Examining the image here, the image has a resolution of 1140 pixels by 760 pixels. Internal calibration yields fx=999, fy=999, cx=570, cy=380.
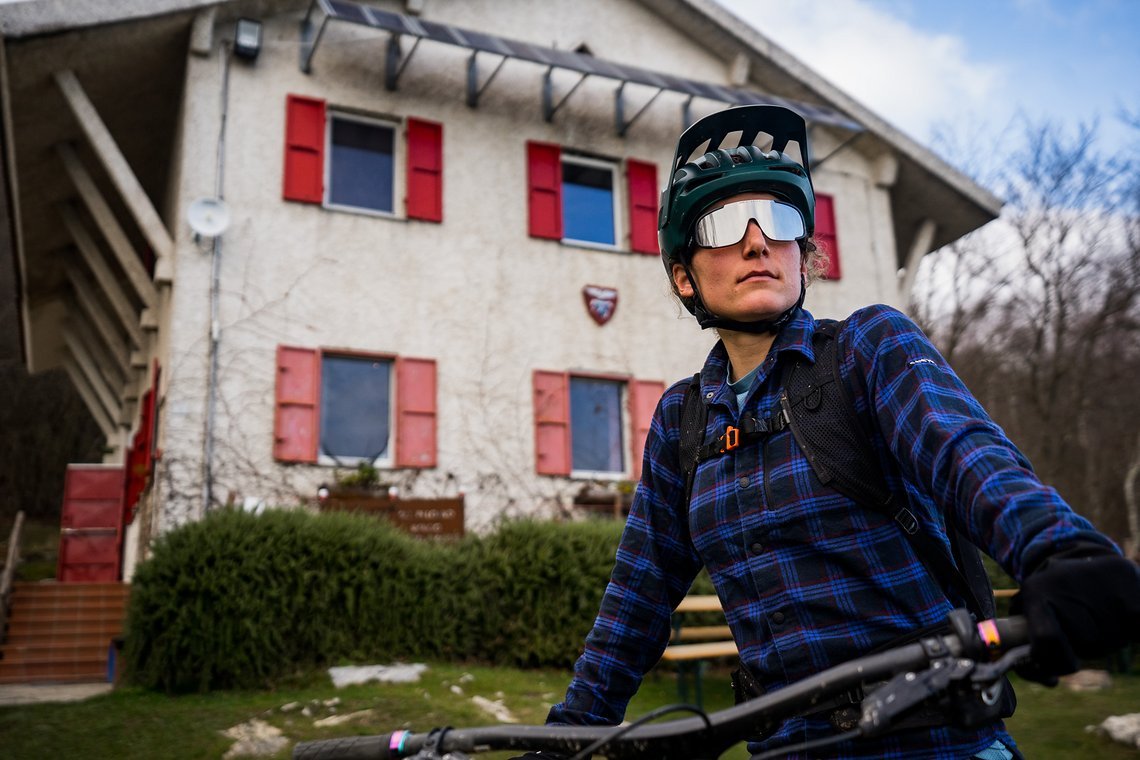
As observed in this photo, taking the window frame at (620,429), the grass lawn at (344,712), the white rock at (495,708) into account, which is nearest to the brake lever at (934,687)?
the grass lawn at (344,712)

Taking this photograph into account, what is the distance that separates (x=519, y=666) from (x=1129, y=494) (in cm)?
1738

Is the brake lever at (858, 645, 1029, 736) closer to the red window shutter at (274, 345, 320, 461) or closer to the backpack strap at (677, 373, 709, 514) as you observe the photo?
the backpack strap at (677, 373, 709, 514)

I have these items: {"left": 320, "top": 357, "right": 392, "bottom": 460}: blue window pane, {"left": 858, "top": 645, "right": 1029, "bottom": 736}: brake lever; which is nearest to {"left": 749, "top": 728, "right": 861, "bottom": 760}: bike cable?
{"left": 858, "top": 645, "right": 1029, "bottom": 736}: brake lever

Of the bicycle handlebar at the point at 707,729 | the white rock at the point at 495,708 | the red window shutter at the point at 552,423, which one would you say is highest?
the red window shutter at the point at 552,423

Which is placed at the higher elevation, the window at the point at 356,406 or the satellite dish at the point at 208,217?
the satellite dish at the point at 208,217

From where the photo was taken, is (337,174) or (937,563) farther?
(337,174)

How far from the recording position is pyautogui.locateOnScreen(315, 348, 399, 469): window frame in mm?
13000

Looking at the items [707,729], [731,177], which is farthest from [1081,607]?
[731,177]

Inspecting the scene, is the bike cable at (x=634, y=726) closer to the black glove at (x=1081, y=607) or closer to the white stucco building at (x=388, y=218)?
the black glove at (x=1081, y=607)

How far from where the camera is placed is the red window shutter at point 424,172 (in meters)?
14.3

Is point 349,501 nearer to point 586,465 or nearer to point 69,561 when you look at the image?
point 586,465

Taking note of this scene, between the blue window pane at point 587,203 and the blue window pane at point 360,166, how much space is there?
285 cm

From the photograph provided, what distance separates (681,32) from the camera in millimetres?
17266

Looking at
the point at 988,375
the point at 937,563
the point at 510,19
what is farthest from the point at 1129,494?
the point at 937,563
